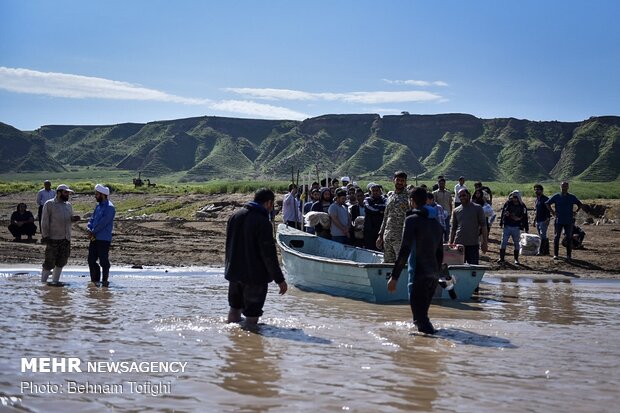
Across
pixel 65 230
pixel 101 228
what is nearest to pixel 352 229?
pixel 101 228

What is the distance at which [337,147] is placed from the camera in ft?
454

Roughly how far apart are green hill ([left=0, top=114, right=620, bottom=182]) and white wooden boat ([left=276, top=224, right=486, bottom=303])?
3748 inches

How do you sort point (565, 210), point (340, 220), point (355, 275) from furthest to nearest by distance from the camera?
1. point (565, 210)
2. point (340, 220)
3. point (355, 275)

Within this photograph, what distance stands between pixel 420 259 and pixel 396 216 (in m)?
2.70

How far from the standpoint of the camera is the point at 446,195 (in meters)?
17.0

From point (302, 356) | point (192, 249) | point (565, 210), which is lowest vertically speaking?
point (192, 249)

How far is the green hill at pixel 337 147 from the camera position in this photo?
116 m

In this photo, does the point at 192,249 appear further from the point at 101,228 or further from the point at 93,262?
the point at 101,228


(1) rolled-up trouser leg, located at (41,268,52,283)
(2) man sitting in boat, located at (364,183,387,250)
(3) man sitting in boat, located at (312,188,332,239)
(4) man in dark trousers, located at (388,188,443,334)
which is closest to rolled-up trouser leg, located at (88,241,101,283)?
(1) rolled-up trouser leg, located at (41,268,52,283)

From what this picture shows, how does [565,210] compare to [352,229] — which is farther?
[565,210]

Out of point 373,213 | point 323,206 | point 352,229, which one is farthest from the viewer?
point 323,206

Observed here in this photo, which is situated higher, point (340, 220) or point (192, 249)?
point (340, 220)

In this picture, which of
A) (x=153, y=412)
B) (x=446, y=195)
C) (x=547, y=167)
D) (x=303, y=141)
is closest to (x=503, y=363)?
(x=153, y=412)

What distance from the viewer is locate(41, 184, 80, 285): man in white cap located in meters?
13.3
